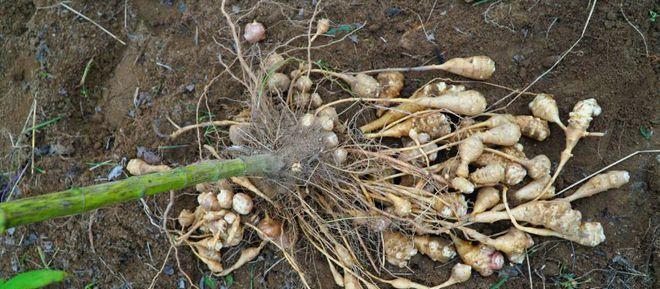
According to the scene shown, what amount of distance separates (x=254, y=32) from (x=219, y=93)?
0.28 meters

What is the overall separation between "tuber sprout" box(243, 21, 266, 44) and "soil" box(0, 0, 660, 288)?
0.04 m

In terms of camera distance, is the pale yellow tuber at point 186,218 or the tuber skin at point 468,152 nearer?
the tuber skin at point 468,152

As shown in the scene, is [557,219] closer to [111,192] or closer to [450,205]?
[450,205]

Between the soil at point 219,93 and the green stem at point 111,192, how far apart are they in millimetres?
541

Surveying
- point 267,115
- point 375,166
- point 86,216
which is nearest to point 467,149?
point 375,166

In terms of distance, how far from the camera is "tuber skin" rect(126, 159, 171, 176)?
2100 millimetres

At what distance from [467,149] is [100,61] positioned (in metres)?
1.61

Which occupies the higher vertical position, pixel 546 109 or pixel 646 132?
pixel 546 109

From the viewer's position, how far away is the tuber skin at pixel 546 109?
1936mm

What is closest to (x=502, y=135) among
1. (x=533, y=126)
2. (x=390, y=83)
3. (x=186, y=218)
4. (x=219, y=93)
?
(x=533, y=126)

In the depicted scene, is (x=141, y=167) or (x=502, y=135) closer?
(x=502, y=135)

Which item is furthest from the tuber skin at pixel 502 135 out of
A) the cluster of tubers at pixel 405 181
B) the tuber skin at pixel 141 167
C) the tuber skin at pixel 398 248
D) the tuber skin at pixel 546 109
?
the tuber skin at pixel 141 167

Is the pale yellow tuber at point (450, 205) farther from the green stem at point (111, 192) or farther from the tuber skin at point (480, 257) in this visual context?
the green stem at point (111, 192)

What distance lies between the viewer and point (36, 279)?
134 centimetres
